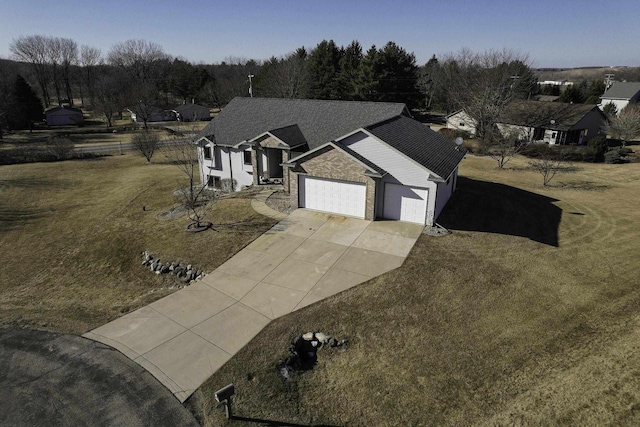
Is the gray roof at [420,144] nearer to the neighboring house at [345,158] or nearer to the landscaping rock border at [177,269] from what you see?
the neighboring house at [345,158]

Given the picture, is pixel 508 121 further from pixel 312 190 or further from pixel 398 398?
pixel 398 398

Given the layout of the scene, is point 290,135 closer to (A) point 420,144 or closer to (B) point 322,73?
(A) point 420,144

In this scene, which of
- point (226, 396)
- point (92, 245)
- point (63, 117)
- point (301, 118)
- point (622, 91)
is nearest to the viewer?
point (226, 396)

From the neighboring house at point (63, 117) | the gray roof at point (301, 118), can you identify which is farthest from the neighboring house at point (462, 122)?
the neighboring house at point (63, 117)

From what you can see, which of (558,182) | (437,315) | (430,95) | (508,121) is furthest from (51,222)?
(430,95)

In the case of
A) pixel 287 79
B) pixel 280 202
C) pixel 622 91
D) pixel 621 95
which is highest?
pixel 287 79

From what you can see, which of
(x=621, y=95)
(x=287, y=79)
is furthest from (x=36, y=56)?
(x=621, y=95)
